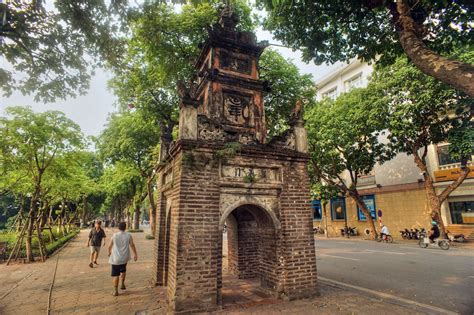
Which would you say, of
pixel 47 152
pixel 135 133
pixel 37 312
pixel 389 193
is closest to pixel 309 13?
pixel 37 312

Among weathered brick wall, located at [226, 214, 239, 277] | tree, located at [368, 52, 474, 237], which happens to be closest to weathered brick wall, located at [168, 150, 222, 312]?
weathered brick wall, located at [226, 214, 239, 277]

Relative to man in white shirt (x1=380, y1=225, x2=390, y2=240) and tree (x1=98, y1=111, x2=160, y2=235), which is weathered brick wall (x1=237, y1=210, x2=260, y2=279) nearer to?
tree (x1=98, y1=111, x2=160, y2=235)

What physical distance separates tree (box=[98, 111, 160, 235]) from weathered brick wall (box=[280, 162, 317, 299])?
50.0 feet

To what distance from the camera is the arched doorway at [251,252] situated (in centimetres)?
691

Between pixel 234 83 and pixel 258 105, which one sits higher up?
pixel 234 83

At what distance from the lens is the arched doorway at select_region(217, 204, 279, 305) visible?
6910 mm

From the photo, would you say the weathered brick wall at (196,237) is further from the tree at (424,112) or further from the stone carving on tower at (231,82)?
the tree at (424,112)

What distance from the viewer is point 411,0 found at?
253 inches

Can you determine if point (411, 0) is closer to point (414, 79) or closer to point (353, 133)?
point (414, 79)

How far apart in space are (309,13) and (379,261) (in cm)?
1079

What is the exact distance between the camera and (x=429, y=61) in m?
4.66

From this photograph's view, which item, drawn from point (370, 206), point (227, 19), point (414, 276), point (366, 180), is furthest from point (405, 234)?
point (227, 19)

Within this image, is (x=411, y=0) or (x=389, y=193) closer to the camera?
→ (x=411, y=0)

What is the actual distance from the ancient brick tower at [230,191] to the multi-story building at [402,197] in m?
19.0
